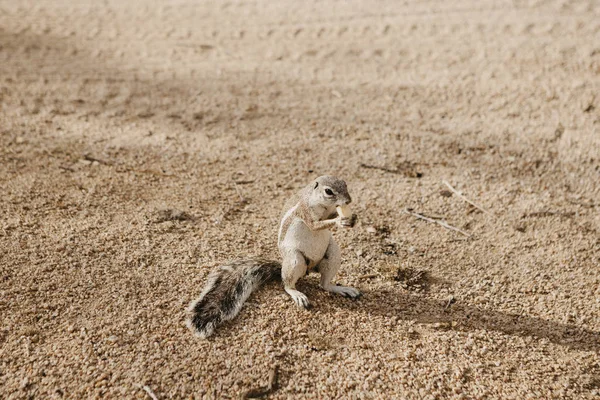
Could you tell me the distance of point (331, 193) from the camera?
2852mm

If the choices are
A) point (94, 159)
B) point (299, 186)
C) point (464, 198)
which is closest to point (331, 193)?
point (299, 186)

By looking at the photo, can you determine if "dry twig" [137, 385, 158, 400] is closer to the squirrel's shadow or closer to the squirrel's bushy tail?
the squirrel's bushy tail

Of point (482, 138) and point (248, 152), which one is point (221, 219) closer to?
point (248, 152)

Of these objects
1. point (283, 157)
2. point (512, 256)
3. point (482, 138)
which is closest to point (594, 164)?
point (482, 138)

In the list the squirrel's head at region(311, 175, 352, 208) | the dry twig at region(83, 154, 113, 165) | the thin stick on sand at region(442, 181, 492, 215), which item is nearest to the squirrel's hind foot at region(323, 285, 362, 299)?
the squirrel's head at region(311, 175, 352, 208)

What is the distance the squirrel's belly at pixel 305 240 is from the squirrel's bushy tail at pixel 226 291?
9.9 inches

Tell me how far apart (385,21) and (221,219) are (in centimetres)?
437

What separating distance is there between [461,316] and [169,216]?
7.10 feet

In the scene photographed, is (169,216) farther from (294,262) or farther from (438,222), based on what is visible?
(438,222)

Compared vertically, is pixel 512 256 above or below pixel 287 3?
below

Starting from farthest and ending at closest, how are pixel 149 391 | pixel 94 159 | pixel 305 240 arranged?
1. pixel 94 159
2. pixel 305 240
3. pixel 149 391

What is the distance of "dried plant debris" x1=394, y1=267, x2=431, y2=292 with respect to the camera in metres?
3.50

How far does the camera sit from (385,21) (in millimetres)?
7203

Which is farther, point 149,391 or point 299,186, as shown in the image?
point 299,186
